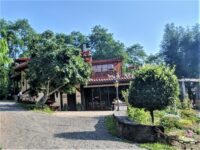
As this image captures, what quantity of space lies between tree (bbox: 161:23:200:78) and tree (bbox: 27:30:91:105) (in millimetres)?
12805

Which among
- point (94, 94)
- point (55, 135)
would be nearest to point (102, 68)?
point (94, 94)

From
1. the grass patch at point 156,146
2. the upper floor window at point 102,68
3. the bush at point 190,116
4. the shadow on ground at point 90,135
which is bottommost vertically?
the grass patch at point 156,146

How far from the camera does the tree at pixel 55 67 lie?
25.3m

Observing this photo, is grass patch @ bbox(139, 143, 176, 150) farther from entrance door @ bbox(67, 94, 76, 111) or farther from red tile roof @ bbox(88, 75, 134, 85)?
entrance door @ bbox(67, 94, 76, 111)

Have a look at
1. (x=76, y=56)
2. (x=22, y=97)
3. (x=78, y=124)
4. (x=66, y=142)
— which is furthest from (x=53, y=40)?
(x=66, y=142)

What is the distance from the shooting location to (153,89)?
14430mm

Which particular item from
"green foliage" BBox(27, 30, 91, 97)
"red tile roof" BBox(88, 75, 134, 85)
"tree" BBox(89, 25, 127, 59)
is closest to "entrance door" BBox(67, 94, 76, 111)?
"red tile roof" BBox(88, 75, 134, 85)

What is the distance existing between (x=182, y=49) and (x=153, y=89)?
23.7 m

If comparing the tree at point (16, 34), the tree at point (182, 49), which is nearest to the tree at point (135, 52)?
the tree at point (16, 34)

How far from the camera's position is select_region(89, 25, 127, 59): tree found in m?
58.5

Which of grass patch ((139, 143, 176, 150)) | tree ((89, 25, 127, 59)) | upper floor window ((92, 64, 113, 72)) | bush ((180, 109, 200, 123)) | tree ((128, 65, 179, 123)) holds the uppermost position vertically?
tree ((89, 25, 127, 59))

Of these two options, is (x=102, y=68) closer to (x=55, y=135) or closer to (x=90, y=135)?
(x=90, y=135)

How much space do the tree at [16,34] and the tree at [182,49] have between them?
23.6 meters

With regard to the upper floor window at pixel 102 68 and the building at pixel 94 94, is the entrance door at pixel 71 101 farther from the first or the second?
the upper floor window at pixel 102 68
